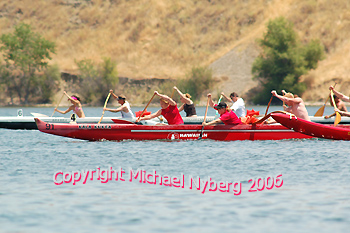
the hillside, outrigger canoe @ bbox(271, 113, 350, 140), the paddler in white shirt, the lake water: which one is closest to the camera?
the lake water

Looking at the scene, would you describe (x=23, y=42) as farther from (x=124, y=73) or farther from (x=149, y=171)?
(x=149, y=171)

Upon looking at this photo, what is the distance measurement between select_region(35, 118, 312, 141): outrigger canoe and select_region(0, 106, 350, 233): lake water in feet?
3.72

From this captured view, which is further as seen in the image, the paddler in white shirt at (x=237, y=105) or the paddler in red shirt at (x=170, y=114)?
the paddler in white shirt at (x=237, y=105)

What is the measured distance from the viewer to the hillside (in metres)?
75.6

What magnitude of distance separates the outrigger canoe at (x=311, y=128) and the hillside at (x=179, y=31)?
168ft

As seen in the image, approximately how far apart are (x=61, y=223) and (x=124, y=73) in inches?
2874

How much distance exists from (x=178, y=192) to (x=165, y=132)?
8180 mm

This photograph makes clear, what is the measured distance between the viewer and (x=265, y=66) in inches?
2707

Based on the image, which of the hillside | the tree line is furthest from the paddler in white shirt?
the hillside

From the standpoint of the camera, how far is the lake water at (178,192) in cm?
866

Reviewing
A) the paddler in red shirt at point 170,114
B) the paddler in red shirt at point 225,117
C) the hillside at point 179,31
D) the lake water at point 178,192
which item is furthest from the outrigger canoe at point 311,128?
the hillside at point 179,31

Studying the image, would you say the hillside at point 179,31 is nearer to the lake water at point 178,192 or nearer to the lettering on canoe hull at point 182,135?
the lettering on canoe hull at point 182,135

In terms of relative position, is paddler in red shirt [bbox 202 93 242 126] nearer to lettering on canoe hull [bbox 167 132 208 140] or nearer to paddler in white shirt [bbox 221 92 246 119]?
lettering on canoe hull [bbox 167 132 208 140]

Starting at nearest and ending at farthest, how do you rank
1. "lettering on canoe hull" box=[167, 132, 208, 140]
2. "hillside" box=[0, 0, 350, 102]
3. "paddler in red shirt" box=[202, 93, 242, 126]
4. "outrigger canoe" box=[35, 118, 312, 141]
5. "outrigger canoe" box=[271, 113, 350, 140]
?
"paddler in red shirt" box=[202, 93, 242, 126] < "outrigger canoe" box=[271, 113, 350, 140] < "outrigger canoe" box=[35, 118, 312, 141] < "lettering on canoe hull" box=[167, 132, 208, 140] < "hillside" box=[0, 0, 350, 102]
